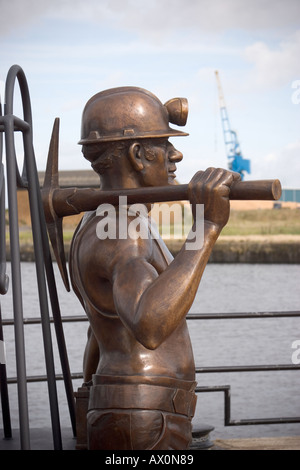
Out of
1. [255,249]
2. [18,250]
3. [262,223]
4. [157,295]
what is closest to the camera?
[157,295]

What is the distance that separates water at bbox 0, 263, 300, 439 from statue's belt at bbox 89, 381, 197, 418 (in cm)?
494

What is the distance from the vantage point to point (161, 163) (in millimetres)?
2500

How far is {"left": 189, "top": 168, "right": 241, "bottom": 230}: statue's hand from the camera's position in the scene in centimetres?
223

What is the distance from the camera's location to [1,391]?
3133mm

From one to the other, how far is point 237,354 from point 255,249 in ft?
40.6

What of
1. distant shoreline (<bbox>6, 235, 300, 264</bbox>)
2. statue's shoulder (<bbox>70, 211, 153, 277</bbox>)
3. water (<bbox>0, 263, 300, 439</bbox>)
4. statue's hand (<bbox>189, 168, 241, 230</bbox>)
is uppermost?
distant shoreline (<bbox>6, 235, 300, 264</bbox>)

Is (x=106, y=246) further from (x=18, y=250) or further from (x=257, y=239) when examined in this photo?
(x=257, y=239)

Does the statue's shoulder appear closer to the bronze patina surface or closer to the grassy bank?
the bronze patina surface

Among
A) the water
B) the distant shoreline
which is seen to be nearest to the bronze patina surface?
the water

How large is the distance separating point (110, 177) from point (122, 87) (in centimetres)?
26

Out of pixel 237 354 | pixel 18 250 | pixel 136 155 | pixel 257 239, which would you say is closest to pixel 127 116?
pixel 136 155

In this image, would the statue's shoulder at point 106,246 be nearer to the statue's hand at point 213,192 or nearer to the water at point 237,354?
the statue's hand at point 213,192

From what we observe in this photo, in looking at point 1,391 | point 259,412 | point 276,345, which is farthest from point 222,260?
point 1,391

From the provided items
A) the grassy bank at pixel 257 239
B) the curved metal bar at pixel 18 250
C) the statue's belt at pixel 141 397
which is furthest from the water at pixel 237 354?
the statue's belt at pixel 141 397
